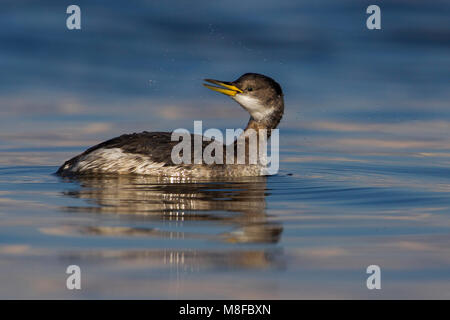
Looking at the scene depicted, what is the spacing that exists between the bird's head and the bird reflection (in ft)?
3.52

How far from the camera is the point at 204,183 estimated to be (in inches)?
390

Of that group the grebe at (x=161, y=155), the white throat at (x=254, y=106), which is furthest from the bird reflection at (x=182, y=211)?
the white throat at (x=254, y=106)

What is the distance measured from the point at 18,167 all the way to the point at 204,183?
2.57 meters

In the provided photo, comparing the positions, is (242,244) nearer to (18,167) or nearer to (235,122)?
(18,167)

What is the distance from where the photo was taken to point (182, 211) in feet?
25.5

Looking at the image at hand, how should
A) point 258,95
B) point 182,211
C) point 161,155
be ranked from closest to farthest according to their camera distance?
point 182,211, point 161,155, point 258,95

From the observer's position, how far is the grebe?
10195 millimetres

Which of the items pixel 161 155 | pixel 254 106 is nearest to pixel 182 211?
pixel 161 155

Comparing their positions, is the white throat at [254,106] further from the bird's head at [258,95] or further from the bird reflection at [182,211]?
the bird reflection at [182,211]

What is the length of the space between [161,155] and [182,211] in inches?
100

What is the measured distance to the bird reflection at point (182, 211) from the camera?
19.9 ft

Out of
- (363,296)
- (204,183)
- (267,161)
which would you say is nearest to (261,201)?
(204,183)

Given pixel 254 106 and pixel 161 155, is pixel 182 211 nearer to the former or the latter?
pixel 161 155
